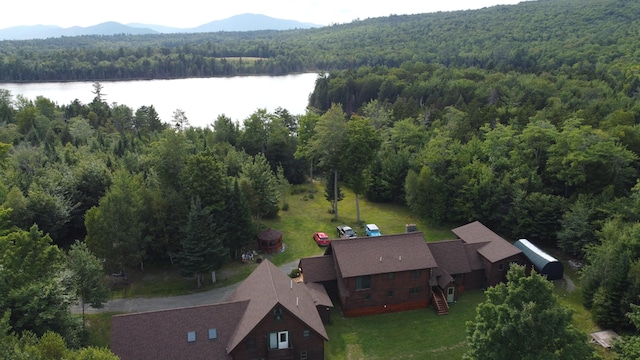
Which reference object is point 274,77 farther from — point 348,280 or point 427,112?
point 348,280

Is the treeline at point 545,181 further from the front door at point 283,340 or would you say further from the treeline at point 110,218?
the front door at point 283,340

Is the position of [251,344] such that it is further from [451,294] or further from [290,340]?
[451,294]

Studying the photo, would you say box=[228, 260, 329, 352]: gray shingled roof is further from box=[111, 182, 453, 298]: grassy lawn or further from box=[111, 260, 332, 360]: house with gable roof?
box=[111, 182, 453, 298]: grassy lawn

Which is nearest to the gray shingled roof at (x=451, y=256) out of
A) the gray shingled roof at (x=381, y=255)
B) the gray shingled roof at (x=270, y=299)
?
the gray shingled roof at (x=381, y=255)

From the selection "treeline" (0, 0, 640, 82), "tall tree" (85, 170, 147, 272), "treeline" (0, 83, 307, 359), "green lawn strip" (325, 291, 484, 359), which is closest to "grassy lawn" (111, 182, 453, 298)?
"treeline" (0, 83, 307, 359)

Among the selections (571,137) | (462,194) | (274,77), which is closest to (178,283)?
(462,194)

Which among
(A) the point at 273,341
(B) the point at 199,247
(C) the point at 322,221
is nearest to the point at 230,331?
(A) the point at 273,341
